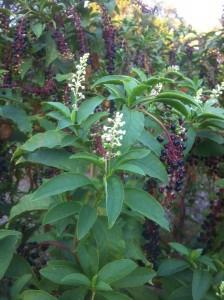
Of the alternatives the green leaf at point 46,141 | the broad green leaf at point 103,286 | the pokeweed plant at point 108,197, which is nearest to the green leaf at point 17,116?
the pokeweed plant at point 108,197

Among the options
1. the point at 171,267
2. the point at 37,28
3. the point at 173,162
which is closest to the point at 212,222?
the point at 171,267

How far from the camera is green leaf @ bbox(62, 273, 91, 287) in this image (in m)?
1.54

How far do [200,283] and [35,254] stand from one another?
0.64 metres

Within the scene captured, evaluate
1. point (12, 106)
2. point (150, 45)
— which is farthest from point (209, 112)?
point (150, 45)

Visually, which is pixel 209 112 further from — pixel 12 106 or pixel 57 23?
pixel 57 23

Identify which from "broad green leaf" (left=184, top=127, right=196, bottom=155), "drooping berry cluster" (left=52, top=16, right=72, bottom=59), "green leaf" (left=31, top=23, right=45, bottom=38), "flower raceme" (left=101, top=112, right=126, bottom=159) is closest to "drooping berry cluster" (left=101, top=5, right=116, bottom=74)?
"drooping berry cluster" (left=52, top=16, right=72, bottom=59)

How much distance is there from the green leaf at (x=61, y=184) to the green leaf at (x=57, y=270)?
0.27 metres

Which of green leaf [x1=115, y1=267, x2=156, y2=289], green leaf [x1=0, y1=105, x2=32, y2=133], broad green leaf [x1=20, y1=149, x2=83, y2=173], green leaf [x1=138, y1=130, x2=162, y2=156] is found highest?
green leaf [x1=0, y1=105, x2=32, y2=133]

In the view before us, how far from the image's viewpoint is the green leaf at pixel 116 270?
1573mm

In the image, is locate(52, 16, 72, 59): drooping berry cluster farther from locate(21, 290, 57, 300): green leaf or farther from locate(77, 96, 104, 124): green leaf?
locate(21, 290, 57, 300): green leaf

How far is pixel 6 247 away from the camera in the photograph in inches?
64.9

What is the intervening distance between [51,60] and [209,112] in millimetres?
1169

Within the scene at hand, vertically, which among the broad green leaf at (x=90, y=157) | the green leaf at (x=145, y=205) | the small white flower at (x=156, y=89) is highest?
the small white flower at (x=156, y=89)

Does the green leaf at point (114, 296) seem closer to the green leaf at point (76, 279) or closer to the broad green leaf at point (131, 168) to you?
the green leaf at point (76, 279)
